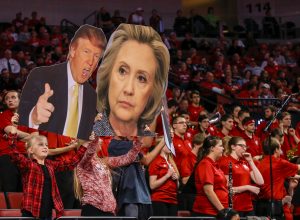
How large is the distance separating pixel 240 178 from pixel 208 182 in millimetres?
915

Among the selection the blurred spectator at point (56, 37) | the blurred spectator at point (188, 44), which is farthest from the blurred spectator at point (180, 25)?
the blurred spectator at point (56, 37)

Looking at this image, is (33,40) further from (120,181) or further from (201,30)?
(120,181)

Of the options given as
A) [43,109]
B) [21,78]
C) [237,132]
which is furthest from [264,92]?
[43,109]

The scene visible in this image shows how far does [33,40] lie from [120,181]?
9422 mm

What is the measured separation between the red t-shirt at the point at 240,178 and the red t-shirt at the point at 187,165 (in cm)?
43

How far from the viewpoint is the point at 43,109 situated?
394 inches

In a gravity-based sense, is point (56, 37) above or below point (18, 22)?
below

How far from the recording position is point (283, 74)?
67.0ft

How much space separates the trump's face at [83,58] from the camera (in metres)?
10.3

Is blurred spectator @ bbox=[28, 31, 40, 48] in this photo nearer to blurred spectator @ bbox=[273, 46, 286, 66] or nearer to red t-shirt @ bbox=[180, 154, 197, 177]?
blurred spectator @ bbox=[273, 46, 286, 66]

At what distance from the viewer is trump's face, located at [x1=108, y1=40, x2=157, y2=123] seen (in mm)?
10453

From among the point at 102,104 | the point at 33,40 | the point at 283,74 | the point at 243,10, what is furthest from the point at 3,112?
the point at 243,10

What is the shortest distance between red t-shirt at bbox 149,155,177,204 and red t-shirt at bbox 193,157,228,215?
307mm

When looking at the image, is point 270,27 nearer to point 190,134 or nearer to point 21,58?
point 21,58
